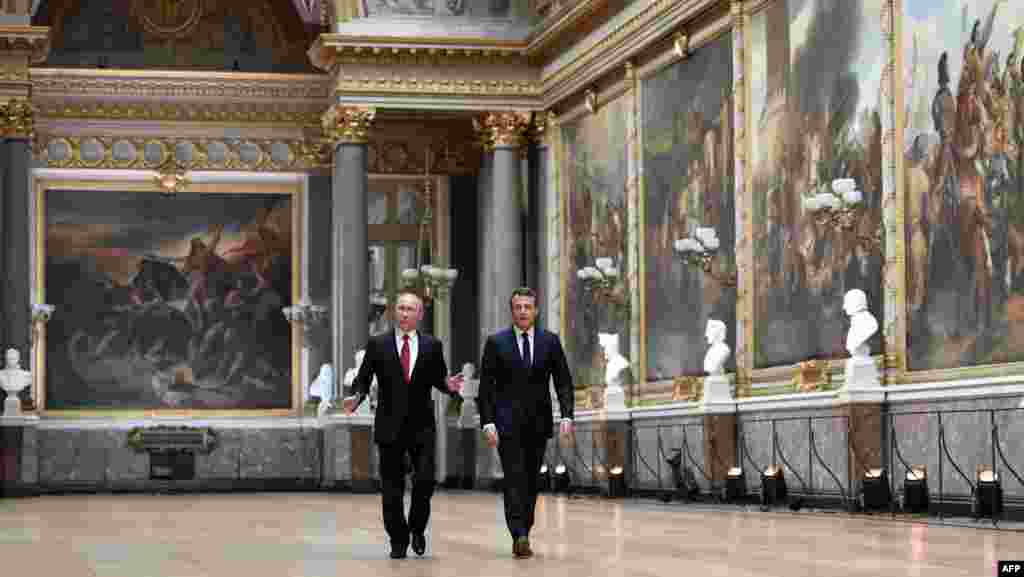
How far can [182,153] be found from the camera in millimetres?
39156

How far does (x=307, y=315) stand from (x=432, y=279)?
3.41 metres

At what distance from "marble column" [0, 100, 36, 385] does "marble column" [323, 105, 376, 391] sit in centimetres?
535

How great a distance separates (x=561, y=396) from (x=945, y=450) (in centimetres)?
673

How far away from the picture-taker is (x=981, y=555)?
1301 cm

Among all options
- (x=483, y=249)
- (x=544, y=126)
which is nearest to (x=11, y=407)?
(x=483, y=249)

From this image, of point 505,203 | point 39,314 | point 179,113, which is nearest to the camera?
point 505,203

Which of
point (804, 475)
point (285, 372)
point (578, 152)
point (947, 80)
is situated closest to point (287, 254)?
point (285, 372)

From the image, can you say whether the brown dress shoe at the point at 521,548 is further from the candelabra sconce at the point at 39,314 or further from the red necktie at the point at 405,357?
the candelabra sconce at the point at 39,314

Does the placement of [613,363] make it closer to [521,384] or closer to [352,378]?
[352,378]

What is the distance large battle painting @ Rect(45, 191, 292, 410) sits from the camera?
1517 inches

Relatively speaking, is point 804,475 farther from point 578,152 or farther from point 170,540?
point 578,152

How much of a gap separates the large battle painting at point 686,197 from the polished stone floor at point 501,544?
3548mm

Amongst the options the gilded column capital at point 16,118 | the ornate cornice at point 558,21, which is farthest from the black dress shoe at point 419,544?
the gilded column capital at point 16,118

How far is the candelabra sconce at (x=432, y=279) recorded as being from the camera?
120ft
